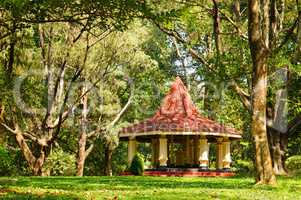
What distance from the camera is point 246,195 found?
12.8 metres

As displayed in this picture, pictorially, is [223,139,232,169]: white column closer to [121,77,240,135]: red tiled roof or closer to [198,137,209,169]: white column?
[121,77,240,135]: red tiled roof

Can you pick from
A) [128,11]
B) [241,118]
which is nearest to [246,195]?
[128,11]

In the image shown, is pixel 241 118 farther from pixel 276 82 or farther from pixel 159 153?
pixel 276 82

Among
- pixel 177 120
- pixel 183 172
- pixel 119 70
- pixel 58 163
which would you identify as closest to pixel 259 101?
pixel 183 172

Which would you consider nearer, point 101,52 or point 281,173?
point 281,173

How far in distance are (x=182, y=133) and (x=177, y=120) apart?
4.87 ft

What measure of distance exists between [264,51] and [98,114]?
2685 centimetres

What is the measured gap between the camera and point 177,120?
1323 inches

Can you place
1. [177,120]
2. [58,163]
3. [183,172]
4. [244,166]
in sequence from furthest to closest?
[244,166]
[58,163]
[177,120]
[183,172]

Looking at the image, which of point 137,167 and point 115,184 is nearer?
point 115,184

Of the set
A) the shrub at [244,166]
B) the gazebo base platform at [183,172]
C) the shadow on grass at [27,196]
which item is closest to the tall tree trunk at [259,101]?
the shadow on grass at [27,196]

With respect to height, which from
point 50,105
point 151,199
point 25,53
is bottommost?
point 151,199

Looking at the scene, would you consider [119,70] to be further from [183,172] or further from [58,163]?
[183,172]

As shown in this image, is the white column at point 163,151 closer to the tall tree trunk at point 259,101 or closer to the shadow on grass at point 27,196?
the tall tree trunk at point 259,101
